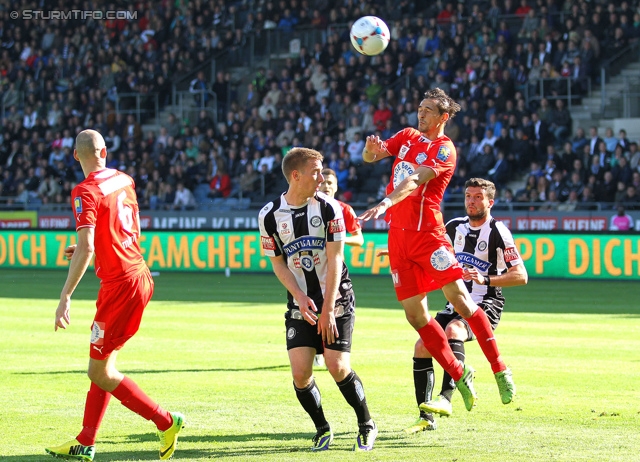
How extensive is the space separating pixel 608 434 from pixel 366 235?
56.6ft

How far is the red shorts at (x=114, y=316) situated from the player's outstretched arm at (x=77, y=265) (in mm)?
260

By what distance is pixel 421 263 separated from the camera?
26.3 ft

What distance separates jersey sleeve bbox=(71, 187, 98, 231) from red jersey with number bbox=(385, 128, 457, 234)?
2.61 meters

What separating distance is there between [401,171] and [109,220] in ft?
8.50

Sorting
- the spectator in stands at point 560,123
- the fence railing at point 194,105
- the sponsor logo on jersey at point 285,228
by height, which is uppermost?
the fence railing at point 194,105

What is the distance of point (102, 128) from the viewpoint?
3669 centimetres

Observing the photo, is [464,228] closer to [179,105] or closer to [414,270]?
[414,270]

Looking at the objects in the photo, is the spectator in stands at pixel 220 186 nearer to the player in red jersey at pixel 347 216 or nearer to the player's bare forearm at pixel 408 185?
the player in red jersey at pixel 347 216

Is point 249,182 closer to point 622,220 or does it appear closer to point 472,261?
point 622,220

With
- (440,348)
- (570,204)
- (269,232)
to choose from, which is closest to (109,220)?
(269,232)

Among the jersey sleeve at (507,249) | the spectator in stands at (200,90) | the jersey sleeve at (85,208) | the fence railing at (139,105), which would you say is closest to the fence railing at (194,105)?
the spectator in stands at (200,90)

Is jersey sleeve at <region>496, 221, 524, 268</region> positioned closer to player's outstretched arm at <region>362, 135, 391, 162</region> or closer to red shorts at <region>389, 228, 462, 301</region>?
red shorts at <region>389, 228, 462, 301</region>

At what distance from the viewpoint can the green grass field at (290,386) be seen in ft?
23.3

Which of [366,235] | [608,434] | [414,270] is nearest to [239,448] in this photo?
[414,270]
